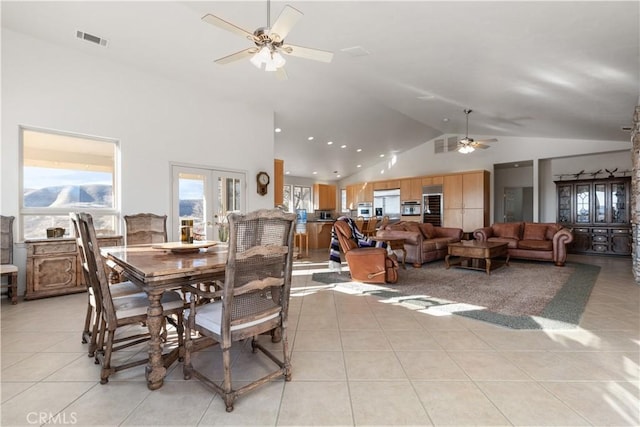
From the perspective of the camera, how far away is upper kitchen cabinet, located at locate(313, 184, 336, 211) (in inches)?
462

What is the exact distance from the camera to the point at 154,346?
6.10 feet

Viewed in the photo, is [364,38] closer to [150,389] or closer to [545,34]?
[545,34]

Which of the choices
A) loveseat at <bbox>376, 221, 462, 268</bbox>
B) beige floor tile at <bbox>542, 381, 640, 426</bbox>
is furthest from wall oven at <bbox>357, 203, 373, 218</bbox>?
beige floor tile at <bbox>542, 381, 640, 426</bbox>

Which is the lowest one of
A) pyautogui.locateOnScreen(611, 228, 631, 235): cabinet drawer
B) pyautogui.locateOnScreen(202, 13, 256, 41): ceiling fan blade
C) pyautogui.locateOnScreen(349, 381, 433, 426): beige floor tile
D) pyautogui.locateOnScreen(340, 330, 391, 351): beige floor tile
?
pyautogui.locateOnScreen(340, 330, 391, 351): beige floor tile

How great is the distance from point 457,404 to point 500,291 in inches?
113

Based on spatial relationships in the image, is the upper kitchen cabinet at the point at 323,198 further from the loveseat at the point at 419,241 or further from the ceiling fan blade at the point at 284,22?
the ceiling fan blade at the point at 284,22

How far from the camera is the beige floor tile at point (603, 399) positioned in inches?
62.0

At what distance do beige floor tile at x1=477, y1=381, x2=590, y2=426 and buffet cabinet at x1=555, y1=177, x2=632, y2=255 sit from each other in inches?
300

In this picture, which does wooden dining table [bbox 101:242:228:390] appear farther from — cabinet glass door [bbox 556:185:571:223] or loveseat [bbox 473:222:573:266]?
cabinet glass door [bbox 556:185:571:223]

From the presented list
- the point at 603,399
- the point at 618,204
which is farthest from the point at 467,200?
the point at 603,399

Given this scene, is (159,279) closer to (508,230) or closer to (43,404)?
(43,404)

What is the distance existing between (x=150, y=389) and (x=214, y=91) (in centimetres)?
498

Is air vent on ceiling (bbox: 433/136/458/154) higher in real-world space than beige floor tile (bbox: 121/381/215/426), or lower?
higher

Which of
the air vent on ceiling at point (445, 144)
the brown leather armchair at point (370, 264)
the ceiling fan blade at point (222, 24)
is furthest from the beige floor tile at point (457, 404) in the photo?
the air vent on ceiling at point (445, 144)
